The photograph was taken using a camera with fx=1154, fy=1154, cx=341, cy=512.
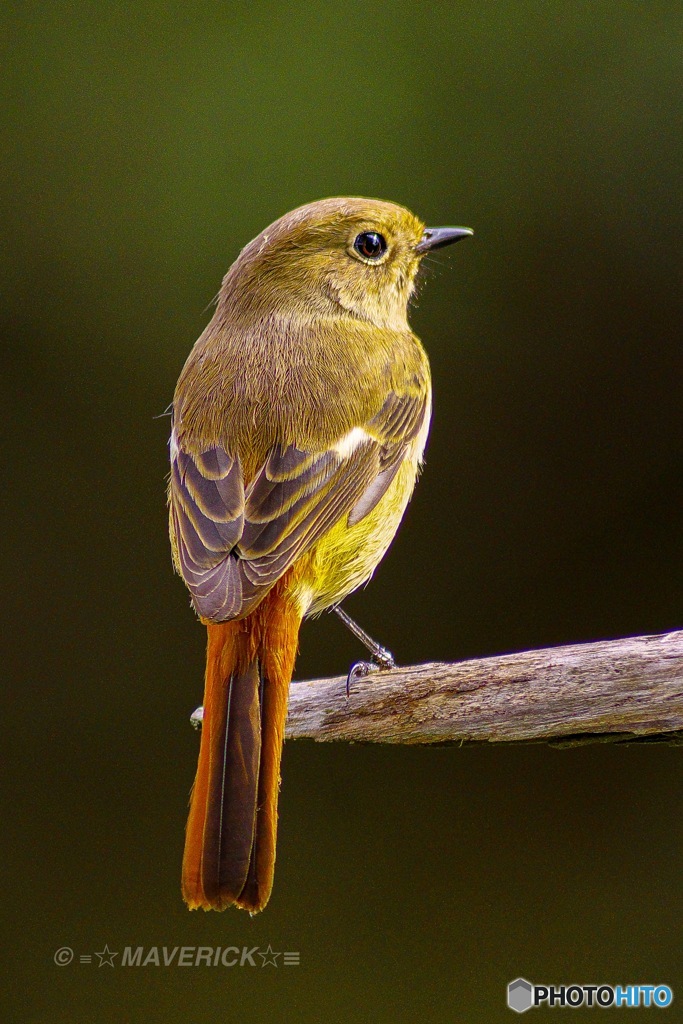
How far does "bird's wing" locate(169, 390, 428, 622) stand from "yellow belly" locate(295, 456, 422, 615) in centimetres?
5

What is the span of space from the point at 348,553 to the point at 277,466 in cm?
35

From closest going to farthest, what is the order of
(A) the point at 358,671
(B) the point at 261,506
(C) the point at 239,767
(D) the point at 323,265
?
(C) the point at 239,767
(B) the point at 261,506
(A) the point at 358,671
(D) the point at 323,265

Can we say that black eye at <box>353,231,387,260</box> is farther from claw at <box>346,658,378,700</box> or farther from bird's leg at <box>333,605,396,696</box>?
claw at <box>346,658,378,700</box>

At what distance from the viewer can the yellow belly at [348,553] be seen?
9.95 feet

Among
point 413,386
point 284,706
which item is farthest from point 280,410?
point 284,706

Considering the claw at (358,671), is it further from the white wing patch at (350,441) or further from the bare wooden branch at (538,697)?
the white wing patch at (350,441)

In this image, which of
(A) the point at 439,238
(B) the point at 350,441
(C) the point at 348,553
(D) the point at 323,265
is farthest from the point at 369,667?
(A) the point at 439,238

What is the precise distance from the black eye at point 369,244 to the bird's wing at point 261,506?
61 cm

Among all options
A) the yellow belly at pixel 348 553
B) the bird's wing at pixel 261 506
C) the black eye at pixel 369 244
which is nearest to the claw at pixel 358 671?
the yellow belly at pixel 348 553

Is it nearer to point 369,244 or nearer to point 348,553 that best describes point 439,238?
point 369,244

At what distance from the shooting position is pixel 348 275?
3.59m

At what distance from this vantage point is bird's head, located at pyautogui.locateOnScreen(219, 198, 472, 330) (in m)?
3.54

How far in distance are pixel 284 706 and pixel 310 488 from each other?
0.60 metres

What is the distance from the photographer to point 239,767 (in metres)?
2.52
